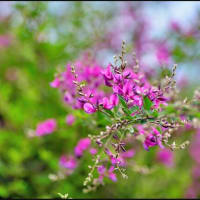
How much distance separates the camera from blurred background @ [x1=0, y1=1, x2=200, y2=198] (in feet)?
4.77

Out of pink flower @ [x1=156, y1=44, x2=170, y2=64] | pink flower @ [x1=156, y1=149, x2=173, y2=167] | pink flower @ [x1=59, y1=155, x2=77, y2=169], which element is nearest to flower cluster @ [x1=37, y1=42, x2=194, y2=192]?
pink flower @ [x1=59, y1=155, x2=77, y2=169]

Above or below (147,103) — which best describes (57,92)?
above

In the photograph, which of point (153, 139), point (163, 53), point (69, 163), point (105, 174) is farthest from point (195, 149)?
point (153, 139)

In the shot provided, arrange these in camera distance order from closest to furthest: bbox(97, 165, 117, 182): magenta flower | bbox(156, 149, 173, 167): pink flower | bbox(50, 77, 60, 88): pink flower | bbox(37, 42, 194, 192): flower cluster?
bbox(37, 42, 194, 192): flower cluster < bbox(97, 165, 117, 182): magenta flower < bbox(50, 77, 60, 88): pink flower < bbox(156, 149, 173, 167): pink flower

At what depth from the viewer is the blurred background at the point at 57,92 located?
145 centimetres

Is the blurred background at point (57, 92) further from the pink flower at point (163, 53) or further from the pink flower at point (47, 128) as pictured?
the pink flower at point (47, 128)

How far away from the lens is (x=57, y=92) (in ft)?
5.67

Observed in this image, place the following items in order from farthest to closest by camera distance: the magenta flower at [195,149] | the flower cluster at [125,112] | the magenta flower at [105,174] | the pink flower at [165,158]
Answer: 1. the magenta flower at [195,149]
2. the pink flower at [165,158]
3. the magenta flower at [105,174]
4. the flower cluster at [125,112]

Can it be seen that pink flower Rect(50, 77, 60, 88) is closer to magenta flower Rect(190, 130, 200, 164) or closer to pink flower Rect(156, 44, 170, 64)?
pink flower Rect(156, 44, 170, 64)

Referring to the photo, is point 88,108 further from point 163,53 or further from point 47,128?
point 163,53

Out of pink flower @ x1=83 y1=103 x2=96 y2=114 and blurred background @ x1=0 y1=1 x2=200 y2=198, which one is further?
blurred background @ x1=0 y1=1 x2=200 y2=198

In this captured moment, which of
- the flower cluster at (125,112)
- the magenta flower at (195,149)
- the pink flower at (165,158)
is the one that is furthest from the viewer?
the magenta flower at (195,149)

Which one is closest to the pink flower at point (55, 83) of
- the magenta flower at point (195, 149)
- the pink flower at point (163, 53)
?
the pink flower at point (163, 53)

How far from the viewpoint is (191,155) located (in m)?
2.15
